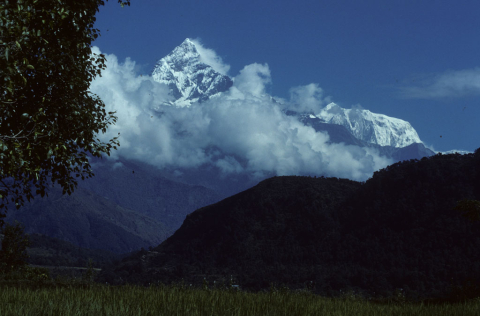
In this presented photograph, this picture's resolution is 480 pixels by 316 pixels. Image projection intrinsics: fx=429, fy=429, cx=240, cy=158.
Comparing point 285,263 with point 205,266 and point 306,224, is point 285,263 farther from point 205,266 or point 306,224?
point 205,266

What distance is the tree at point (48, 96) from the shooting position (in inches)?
412

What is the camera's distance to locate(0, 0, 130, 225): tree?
412 inches

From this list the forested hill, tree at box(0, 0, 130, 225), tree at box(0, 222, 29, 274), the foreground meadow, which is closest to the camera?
the foreground meadow

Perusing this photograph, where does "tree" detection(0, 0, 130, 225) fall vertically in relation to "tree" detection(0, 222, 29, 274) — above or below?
above

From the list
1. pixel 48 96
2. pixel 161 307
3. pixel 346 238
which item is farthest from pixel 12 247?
pixel 346 238

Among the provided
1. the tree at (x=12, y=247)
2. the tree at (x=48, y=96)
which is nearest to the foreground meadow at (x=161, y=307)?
the tree at (x=48, y=96)

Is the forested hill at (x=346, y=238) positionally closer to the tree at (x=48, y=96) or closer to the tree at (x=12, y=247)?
the tree at (x=12, y=247)

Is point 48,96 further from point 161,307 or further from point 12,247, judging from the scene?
point 12,247

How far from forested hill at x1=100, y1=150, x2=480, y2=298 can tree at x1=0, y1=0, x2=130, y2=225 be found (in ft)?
313

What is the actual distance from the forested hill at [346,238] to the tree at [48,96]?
313 ft

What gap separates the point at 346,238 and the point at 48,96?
149360mm

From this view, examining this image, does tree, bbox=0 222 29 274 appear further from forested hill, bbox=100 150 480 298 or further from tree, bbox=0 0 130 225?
forested hill, bbox=100 150 480 298

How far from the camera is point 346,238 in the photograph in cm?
15275

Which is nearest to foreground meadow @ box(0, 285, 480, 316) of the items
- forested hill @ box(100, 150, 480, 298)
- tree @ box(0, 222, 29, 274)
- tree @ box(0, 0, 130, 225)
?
tree @ box(0, 0, 130, 225)
